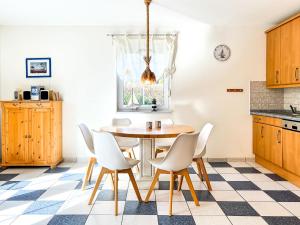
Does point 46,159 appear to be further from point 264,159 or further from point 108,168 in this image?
point 264,159

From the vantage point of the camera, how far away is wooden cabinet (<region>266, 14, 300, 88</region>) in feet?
12.8

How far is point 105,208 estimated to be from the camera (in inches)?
111

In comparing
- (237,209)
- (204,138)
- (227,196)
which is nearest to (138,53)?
(204,138)

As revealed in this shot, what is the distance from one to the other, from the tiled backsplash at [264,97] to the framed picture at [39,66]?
354 centimetres

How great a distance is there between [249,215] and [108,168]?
57.7 inches

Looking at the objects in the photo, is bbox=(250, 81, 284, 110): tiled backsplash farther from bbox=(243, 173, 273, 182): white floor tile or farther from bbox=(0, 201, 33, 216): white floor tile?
bbox=(0, 201, 33, 216): white floor tile

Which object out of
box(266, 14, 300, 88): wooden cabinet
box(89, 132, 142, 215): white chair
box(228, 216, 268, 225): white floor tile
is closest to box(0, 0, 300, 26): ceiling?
box(266, 14, 300, 88): wooden cabinet

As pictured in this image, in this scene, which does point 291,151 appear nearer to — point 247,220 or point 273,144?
point 273,144

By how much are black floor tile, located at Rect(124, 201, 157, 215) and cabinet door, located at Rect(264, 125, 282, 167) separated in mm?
2060

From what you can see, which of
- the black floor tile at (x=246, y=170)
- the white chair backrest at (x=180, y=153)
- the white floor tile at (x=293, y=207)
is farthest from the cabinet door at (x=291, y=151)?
the white chair backrest at (x=180, y=153)

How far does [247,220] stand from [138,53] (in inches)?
125

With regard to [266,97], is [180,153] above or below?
below

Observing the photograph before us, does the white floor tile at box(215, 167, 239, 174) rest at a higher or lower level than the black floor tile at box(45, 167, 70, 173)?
lower

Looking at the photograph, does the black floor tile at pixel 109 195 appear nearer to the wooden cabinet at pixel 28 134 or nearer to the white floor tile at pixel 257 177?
the wooden cabinet at pixel 28 134
